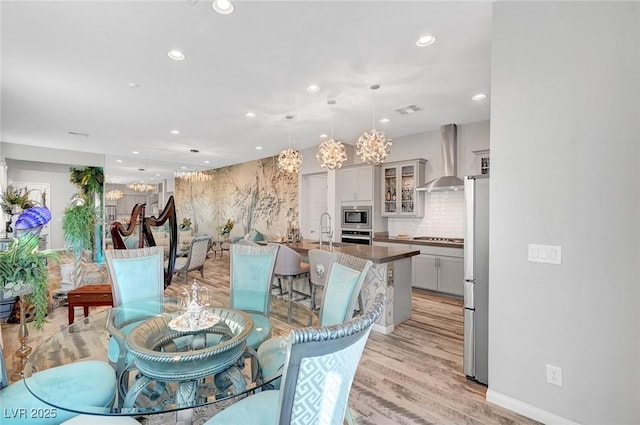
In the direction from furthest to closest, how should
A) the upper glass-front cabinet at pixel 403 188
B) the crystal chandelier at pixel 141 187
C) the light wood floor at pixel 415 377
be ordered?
the crystal chandelier at pixel 141 187 → the upper glass-front cabinet at pixel 403 188 → the light wood floor at pixel 415 377

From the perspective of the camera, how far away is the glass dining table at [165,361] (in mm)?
1297

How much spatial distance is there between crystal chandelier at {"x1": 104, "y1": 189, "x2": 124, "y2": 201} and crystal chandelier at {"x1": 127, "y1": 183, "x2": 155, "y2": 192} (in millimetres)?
324

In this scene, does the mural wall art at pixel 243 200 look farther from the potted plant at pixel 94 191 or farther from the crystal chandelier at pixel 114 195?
the potted plant at pixel 94 191

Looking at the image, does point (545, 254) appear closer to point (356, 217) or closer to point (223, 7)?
point (223, 7)

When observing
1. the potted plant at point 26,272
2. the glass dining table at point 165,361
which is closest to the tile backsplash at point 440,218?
the glass dining table at point 165,361

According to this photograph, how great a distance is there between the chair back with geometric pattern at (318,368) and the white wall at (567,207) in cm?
158

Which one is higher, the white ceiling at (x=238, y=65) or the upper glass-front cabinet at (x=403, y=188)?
the white ceiling at (x=238, y=65)

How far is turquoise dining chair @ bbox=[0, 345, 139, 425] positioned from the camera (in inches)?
50.2

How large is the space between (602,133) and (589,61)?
1.47 feet

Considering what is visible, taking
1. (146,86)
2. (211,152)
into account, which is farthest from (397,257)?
(211,152)

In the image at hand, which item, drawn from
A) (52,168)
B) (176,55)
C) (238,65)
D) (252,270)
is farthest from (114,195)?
(252,270)

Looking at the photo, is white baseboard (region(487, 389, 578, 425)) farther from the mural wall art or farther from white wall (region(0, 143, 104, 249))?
white wall (region(0, 143, 104, 249))

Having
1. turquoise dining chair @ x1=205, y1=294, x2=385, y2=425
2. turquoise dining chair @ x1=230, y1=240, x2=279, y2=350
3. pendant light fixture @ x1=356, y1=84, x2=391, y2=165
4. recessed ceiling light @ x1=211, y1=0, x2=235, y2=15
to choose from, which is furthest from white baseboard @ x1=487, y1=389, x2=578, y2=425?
recessed ceiling light @ x1=211, y1=0, x2=235, y2=15

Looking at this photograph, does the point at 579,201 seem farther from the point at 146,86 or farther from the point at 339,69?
the point at 146,86
